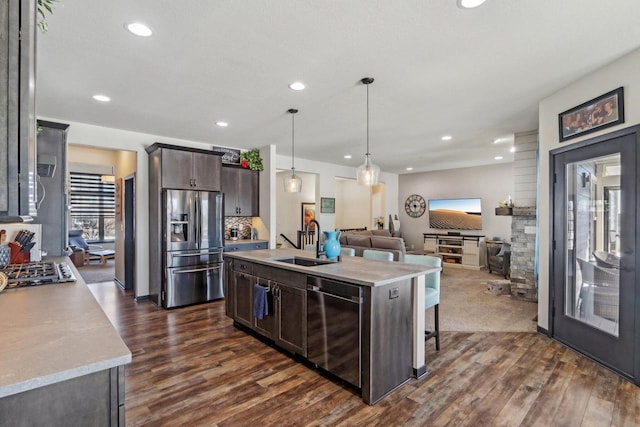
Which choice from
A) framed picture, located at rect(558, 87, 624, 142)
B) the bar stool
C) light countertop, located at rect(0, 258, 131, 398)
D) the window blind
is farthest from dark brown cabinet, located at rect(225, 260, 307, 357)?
the window blind

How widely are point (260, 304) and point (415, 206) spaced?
7.37 meters

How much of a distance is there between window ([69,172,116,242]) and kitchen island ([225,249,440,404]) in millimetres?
8003

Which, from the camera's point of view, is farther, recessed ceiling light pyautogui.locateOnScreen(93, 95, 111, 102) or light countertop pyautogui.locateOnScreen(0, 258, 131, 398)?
recessed ceiling light pyautogui.locateOnScreen(93, 95, 111, 102)

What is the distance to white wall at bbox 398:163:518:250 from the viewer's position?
800 cm

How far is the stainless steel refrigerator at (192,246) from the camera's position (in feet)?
15.3

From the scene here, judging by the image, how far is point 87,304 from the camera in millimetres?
1624

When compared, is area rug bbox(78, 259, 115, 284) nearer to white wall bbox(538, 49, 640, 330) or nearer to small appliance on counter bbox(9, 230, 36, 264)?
small appliance on counter bbox(9, 230, 36, 264)

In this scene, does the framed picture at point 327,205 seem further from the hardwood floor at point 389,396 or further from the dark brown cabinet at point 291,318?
the dark brown cabinet at point 291,318

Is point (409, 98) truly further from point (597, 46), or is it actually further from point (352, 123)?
point (597, 46)

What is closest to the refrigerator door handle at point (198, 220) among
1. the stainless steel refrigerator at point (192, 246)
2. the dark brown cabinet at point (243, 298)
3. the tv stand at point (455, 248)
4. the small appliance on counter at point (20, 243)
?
the stainless steel refrigerator at point (192, 246)

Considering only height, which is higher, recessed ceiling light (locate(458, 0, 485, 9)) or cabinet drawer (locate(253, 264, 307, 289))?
recessed ceiling light (locate(458, 0, 485, 9))

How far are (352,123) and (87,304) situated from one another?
3.83 metres

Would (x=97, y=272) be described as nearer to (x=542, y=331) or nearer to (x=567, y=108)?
(x=542, y=331)

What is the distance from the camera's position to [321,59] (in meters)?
2.69
